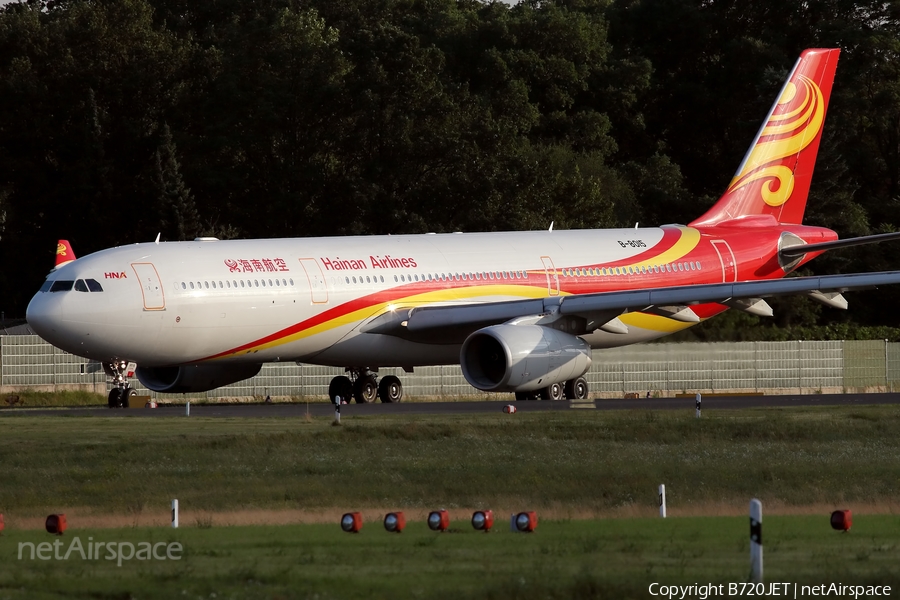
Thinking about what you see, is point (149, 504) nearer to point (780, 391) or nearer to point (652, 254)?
point (652, 254)

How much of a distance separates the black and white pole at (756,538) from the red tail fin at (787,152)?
101 feet

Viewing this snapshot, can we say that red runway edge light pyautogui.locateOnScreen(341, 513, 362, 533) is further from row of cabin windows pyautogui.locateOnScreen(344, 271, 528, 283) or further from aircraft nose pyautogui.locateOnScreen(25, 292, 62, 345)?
row of cabin windows pyautogui.locateOnScreen(344, 271, 528, 283)

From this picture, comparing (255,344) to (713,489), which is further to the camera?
(255,344)

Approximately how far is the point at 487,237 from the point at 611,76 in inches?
1561

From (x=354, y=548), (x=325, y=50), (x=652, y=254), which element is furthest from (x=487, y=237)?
(x=325, y=50)

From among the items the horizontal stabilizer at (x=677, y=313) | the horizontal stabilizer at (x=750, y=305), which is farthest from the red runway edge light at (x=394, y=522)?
the horizontal stabilizer at (x=750, y=305)

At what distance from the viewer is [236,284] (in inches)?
1261

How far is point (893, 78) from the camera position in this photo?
72125 millimetres

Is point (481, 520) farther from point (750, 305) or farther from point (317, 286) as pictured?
point (750, 305)

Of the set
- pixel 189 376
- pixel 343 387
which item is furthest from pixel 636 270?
pixel 189 376

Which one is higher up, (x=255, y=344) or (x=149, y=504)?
(x=255, y=344)

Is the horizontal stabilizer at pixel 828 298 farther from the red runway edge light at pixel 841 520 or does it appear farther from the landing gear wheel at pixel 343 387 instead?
the red runway edge light at pixel 841 520

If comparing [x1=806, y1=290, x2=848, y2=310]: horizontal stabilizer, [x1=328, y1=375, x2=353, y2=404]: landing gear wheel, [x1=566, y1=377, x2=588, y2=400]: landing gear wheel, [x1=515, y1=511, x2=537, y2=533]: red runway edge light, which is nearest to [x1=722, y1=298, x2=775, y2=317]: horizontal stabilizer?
[x1=806, y1=290, x2=848, y2=310]: horizontal stabilizer

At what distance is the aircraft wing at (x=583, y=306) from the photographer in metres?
33.8
